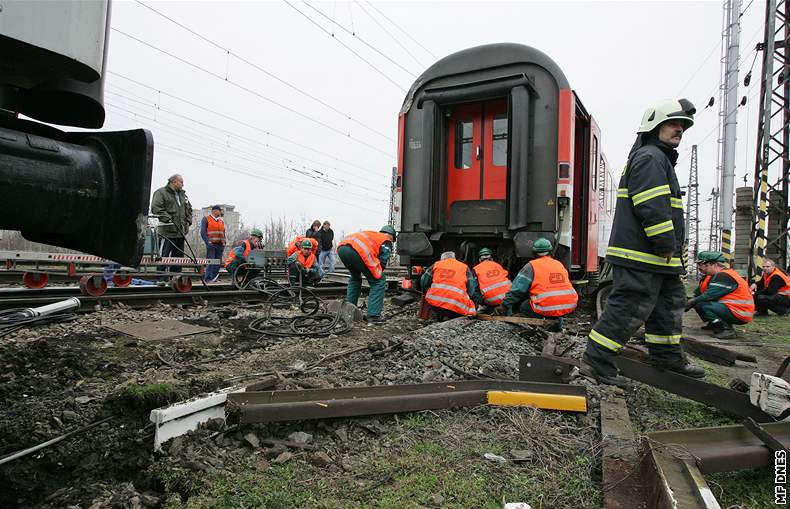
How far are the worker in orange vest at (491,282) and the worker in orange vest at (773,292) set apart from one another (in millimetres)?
5706

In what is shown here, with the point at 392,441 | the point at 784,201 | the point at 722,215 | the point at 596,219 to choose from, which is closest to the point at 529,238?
the point at 596,219

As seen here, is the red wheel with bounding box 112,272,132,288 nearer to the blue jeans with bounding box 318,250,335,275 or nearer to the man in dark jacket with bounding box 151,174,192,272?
the man in dark jacket with bounding box 151,174,192,272

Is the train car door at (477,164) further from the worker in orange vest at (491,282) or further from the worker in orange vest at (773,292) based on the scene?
the worker in orange vest at (773,292)

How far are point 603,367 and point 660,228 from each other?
979mm

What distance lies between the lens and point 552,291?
16.8ft

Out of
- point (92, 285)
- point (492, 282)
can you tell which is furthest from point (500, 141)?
point (92, 285)

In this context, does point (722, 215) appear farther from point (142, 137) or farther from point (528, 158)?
point (142, 137)

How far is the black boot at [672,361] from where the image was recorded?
3.13 metres

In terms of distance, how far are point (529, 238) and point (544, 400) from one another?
347 centimetres

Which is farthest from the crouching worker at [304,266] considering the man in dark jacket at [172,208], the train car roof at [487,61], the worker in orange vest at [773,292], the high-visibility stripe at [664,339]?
the worker in orange vest at [773,292]

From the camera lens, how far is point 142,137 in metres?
1.74

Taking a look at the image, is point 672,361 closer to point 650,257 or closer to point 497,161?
point 650,257

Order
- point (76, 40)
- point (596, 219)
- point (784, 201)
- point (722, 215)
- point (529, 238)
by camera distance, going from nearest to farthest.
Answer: point (76, 40) → point (529, 238) → point (596, 219) → point (784, 201) → point (722, 215)

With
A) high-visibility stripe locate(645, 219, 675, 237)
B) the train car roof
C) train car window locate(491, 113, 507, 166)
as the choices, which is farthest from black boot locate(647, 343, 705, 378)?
train car window locate(491, 113, 507, 166)
